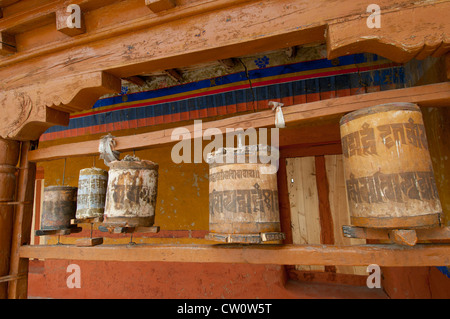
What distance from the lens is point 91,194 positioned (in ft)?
7.51

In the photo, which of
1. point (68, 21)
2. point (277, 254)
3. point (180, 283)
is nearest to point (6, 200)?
point (68, 21)

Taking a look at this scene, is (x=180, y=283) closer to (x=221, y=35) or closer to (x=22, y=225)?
(x=22, y=225)

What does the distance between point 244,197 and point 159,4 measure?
1.55 meters

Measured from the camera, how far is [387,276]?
10.8 ft

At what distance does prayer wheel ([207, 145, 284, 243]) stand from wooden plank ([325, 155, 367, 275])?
6.97 feet

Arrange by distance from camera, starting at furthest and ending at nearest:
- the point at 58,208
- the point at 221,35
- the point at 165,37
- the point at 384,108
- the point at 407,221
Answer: the point at 58,208 → the point at 165,37 → the point at 221,35 → the point at 384,108 → the point at 407,221

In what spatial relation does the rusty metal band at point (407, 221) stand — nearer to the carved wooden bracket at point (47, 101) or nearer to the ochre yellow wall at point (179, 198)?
the carved wooden bracket at point (47, 101)

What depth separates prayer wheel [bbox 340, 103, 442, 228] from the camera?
4.50 feet

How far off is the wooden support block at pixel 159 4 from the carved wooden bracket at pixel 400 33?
1148 millimetres

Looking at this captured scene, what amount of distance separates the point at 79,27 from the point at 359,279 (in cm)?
416

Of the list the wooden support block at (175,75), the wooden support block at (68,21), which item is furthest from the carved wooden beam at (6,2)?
the wooden support block at (175,75)

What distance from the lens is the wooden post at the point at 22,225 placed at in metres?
2.47

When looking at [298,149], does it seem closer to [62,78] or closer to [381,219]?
[381,219]

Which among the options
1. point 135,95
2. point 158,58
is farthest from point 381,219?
point 135,95
